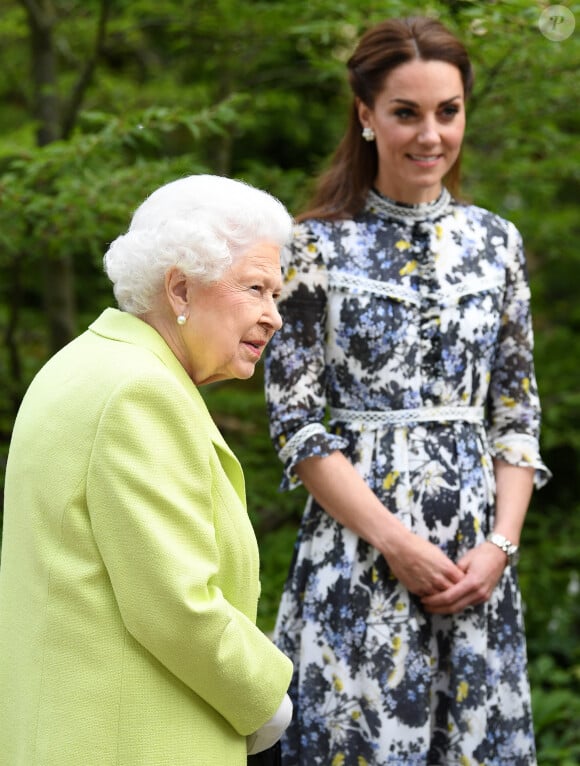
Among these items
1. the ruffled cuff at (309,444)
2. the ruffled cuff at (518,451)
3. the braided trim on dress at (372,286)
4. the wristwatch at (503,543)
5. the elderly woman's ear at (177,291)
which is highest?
the elderly woman's ear at (177,291)

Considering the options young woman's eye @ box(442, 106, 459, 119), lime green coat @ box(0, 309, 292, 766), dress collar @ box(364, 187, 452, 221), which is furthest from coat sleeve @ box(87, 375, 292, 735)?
young woman's eye @ box(442, 106, 459, 119)

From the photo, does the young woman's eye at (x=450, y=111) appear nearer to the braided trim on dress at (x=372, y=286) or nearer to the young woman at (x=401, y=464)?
the young woman at (x=401, y=464)

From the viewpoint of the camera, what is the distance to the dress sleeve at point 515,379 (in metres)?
2.60

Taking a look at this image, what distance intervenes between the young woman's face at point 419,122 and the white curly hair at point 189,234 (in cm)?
74

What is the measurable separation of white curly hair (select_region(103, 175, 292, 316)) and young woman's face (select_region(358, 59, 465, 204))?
0.74 meters

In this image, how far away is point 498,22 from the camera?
10.7 ft

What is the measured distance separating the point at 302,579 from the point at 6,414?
2800mm

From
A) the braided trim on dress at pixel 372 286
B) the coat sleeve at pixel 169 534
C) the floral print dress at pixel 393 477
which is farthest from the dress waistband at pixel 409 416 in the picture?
A: the coat sleeve at pixel 169 534

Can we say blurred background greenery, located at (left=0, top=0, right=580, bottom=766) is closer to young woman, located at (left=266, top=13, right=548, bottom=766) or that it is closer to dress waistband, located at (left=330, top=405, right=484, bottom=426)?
young woman, located at (left=266, top=13, right=548, bottom=766)

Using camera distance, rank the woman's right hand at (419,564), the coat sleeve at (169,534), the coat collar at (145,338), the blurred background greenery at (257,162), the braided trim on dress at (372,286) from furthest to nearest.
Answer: the blurred background greenery at (257,162), the braided trim on dress at (372,286), the woman's right hand at (419,564), the coat collar at (145,338), the coat sleeve at (169,534)

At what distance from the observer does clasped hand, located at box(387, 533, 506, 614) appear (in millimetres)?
2367

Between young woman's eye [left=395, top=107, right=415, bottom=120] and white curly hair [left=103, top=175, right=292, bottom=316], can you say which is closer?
white curly hair [left=103, top=175, right=292, bottom=316]

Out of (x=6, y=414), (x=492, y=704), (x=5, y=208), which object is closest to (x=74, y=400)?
(x=492, y=704)

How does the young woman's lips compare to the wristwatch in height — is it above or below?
above
